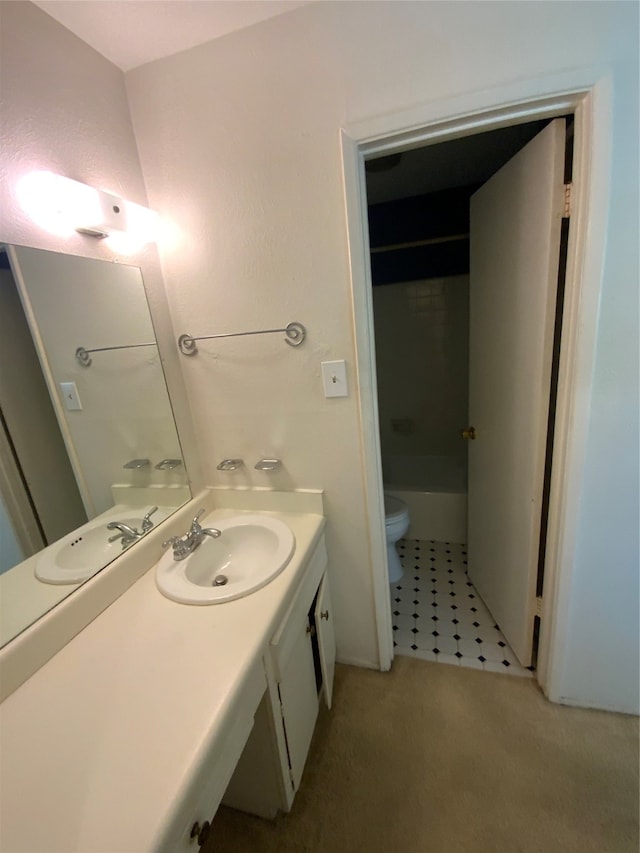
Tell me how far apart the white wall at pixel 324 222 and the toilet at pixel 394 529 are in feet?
1.83

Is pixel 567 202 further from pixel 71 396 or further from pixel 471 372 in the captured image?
pixel 71 396

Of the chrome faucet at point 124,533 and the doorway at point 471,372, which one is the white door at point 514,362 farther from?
A: the chrome faucet at point 124,533

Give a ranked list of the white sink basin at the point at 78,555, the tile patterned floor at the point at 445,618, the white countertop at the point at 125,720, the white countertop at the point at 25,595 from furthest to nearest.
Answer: the tile patterned floor at the point at 445,618 → the white sink basin at the point at 78,555 → the white countertop at the point at 25,595 → the white countertop at the point at 125,720

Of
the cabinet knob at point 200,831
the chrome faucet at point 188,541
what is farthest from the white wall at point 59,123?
the cabinet knob at point 200,831

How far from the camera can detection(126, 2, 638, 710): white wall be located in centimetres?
88

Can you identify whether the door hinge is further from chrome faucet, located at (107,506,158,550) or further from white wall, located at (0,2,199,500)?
chrome faucet, located at (107,506,158,550)

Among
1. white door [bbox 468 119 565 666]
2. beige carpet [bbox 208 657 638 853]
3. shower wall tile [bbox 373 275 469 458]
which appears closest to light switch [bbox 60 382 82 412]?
beige carpet [bbox 208 657 638 853]

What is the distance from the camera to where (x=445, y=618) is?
1739mm

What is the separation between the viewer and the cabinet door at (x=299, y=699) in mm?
986

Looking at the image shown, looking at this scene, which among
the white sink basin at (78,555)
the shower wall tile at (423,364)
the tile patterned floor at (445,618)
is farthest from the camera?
the shower wall tile at (423,364)

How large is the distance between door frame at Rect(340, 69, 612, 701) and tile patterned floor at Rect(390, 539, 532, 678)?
0.29 meters

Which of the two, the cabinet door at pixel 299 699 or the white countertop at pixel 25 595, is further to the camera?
the cabinet door at pixel 299 699

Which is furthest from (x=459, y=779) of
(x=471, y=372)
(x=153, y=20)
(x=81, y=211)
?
(x=153, y=20)

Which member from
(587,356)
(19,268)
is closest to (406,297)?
(587,356)
